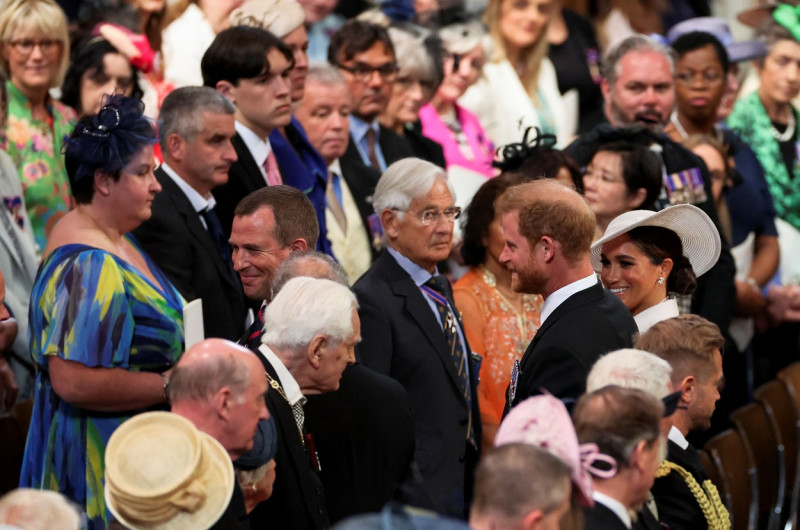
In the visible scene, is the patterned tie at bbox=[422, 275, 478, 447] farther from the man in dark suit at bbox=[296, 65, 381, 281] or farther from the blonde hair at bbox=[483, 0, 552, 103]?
the blonde hair at bbox=[483, 0, 552, 103]

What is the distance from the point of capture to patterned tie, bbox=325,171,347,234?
648 centimetres

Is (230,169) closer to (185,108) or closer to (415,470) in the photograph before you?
(185,108)

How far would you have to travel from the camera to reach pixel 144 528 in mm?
3289

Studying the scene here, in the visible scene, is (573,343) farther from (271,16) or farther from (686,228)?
(271,16)

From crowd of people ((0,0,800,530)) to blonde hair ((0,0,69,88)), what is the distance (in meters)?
0.01

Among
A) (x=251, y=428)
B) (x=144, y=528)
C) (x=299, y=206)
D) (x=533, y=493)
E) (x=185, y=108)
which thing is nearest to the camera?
(x=533, y=493)

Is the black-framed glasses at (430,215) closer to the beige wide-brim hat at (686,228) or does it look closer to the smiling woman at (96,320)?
the beige wide-brim hat at (686,228)

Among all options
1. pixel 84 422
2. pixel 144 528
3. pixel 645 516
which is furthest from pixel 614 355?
pixel 84 422

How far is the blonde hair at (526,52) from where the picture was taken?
830cm

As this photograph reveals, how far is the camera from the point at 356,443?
435 centimetres

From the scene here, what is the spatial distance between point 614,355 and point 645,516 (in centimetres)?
44

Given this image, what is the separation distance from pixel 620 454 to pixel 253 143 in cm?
291

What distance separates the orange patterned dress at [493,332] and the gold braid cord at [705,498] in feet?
5.17

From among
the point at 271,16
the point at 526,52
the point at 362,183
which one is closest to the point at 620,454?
the point at 362,183
